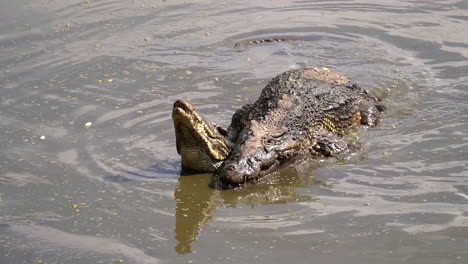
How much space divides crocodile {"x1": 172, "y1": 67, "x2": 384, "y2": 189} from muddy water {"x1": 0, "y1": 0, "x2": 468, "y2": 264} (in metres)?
0.18

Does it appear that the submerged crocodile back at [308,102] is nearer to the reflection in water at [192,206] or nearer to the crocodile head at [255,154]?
the crocodile head at [255,154]

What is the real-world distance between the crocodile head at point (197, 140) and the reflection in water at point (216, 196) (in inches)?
5.6

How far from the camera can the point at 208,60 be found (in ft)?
35.7

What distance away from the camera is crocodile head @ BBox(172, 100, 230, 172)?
7008 millimetres

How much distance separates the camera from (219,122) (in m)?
8.76

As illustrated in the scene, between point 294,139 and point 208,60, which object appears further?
point 208,60

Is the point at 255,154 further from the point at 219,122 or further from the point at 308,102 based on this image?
the point at 219,122

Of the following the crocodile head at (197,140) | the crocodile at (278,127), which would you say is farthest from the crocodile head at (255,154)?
the crocodile head at (197,140)

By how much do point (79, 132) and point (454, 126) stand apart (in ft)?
12.9

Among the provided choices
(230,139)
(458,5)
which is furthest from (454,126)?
(458,5)

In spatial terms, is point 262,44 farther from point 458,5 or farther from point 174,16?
point 458,5

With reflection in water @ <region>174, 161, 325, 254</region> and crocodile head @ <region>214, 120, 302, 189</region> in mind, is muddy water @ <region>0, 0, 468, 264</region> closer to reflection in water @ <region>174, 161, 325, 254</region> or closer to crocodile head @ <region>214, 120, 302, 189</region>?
reflection in water @ <region>174, 161, 325, 254</region>

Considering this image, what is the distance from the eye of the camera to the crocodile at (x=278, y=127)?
7.13 m

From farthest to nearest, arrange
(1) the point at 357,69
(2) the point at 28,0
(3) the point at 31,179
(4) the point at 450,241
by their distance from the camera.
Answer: (2) the point at 28,0, (1) the point at 357,69, (3) the point at 31,179, (4) the point at 450,241
